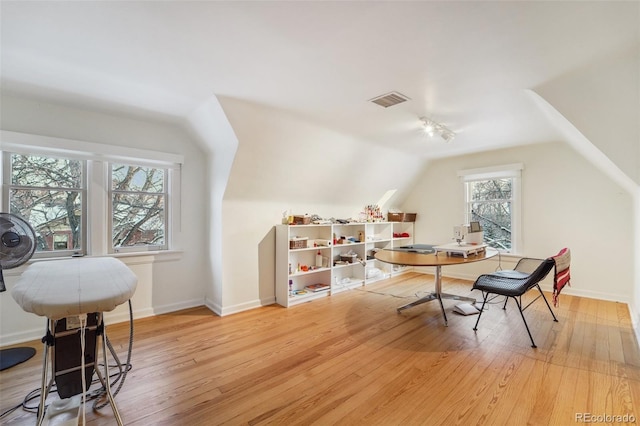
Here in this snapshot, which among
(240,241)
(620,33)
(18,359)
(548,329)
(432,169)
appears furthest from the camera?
(432,169)

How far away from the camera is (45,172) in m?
2.72

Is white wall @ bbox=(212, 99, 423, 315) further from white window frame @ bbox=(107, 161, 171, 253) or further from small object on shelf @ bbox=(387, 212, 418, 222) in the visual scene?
small object on shelf @ bbox=(387, 212, 418, 222)

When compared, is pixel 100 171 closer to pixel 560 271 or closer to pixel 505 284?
pixel 505 284

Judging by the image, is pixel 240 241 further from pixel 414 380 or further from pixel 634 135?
pixel 634 135

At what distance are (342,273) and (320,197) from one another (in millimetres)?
1358

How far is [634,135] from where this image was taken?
82.1 inches

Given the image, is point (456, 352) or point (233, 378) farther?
point (456, 352)

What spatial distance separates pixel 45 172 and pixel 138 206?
844mm

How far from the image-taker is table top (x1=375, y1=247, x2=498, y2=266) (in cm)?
278

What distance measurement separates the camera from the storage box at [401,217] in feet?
17.6

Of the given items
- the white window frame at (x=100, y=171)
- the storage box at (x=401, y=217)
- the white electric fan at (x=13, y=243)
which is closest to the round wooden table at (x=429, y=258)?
the storage box at (x=401, y=217)

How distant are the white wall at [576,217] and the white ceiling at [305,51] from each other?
6.08 feet

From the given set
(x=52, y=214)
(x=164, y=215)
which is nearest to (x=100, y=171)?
(x=52, y=214)

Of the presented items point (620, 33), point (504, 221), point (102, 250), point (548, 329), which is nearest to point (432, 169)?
point (504, 221)
